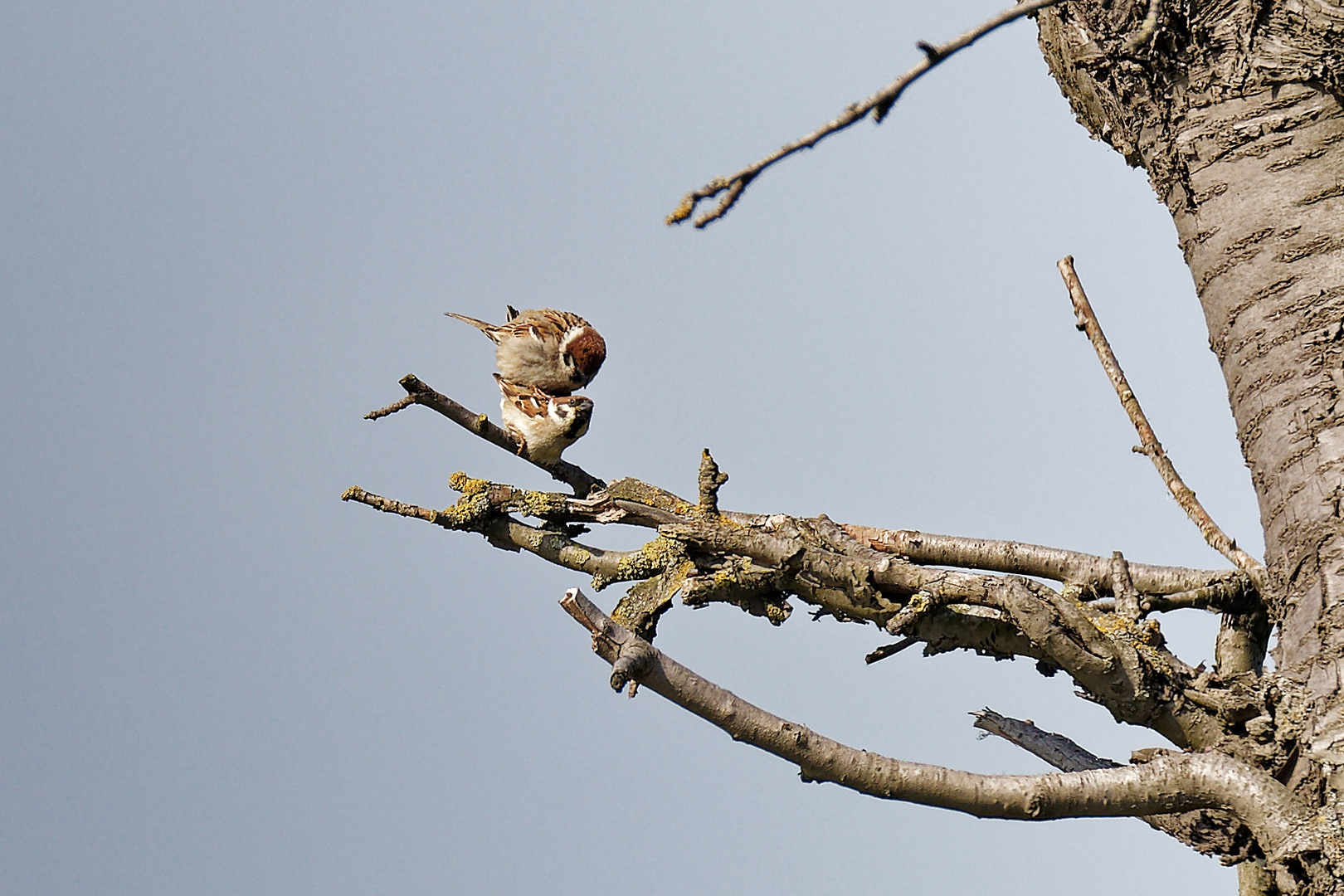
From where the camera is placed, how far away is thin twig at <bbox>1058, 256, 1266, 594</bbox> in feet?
10.8

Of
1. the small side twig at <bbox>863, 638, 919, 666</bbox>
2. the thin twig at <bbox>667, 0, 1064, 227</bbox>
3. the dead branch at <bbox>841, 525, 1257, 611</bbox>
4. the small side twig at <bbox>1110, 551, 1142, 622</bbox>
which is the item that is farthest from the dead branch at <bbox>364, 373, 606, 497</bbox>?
the thin twig at <bbox>667, 0, 1064, 227</bbox>

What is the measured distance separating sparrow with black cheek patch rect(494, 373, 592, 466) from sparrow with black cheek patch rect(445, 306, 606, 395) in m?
0.36

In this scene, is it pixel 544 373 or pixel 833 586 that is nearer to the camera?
pixel 833 586

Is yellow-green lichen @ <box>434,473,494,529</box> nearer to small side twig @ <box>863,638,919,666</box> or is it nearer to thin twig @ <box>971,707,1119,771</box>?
small side twig @ <box>863,638,919,666</box>

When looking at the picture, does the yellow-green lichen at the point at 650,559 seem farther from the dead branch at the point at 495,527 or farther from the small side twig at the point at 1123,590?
the small side twig at the point at 1123,590

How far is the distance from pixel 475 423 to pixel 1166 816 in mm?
2041

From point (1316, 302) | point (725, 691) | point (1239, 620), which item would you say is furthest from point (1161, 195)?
point (725, 691)

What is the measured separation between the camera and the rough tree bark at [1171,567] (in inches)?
→ 93.0

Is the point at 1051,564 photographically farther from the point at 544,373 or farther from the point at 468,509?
the point at 544,373

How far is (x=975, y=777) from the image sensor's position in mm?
2250

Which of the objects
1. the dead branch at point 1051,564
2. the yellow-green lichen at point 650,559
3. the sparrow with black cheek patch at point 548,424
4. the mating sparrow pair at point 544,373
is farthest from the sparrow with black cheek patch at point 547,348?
the dead branch at point 1051,564

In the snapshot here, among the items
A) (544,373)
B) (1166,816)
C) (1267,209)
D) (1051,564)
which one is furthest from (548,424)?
(1267,209)

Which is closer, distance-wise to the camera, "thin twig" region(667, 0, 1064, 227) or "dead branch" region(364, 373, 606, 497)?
"thin twig" region(667, 0, 1064, 227)

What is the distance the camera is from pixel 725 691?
2.18 metres
